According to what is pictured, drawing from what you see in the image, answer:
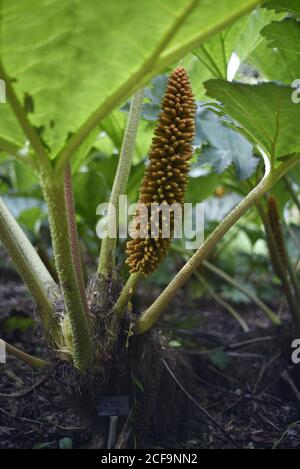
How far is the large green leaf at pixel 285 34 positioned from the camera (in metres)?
1.05

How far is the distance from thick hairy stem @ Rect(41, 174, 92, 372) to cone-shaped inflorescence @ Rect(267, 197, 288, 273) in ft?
2.19

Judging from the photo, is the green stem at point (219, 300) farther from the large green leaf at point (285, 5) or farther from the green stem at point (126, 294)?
the large green leaf at point (285, 5)

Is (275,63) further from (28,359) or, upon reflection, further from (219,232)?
(28,359)

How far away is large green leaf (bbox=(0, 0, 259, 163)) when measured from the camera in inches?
26.6

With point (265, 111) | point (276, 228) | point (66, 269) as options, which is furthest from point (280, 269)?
point (66, 269)

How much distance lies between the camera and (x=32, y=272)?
107cm

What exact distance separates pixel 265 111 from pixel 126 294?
44 centimetres

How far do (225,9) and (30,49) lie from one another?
258 millimetres

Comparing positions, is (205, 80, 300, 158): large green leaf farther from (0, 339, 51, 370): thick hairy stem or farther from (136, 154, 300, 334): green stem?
(0, 339, 51, 370): thick hairy stem

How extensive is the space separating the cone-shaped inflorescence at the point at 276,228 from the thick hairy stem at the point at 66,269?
0.67 meters

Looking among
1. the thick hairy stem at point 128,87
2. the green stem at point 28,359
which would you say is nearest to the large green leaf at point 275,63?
the thick hairy stem at point 128,87

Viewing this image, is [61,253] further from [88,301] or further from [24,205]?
[24,205]

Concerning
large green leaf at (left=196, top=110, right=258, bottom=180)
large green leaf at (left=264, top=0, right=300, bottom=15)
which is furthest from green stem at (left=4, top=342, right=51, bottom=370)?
large green leaf at (left=264, top=0, right=300, bottom=15)
